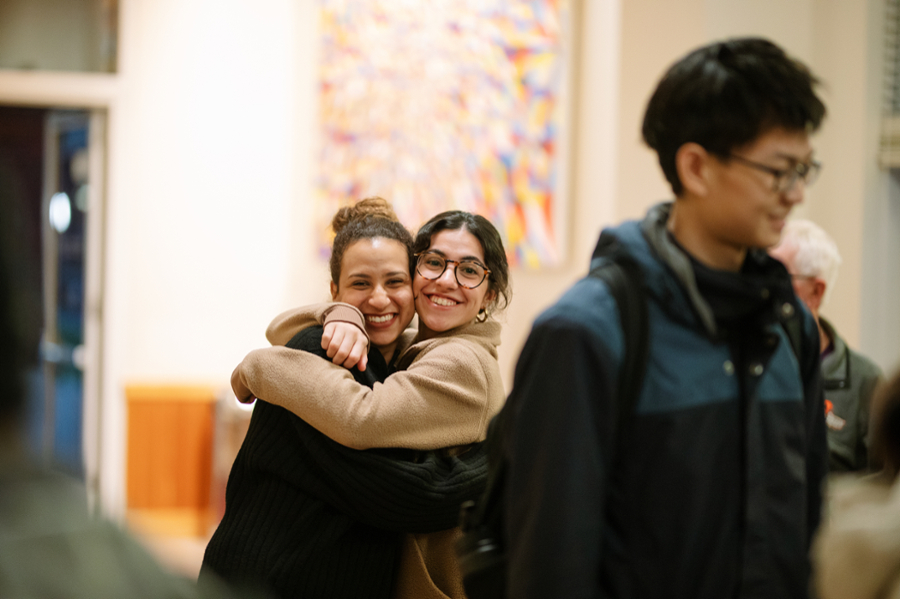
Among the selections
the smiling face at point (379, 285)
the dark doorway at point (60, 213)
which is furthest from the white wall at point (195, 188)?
the smiling face at point (379, 285)

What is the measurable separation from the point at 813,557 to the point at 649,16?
3214mm

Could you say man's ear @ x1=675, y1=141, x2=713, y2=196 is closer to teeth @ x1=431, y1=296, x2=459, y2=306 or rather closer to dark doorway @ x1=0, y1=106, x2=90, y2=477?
teeth @ x1=431, y1=296, x2=459, y2=306

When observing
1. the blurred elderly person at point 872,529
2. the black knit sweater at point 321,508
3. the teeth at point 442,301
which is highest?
the teeth at point 442,301

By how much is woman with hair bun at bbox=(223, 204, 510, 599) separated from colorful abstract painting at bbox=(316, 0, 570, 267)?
2.98 metres

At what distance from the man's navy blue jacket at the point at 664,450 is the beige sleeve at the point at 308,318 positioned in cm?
57

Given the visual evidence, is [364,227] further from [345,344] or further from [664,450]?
[664,450]

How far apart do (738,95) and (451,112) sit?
3948 mm

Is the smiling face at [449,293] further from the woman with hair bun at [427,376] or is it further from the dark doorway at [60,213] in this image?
the dark doorway at [60,213]

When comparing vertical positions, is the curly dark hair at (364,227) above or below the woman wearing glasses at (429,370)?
above

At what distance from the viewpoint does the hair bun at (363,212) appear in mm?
2051

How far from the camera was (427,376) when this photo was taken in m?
1.71

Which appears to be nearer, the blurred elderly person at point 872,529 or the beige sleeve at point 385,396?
the blurred elderly person at point 872,529

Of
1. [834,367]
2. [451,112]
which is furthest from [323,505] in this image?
[451,112]

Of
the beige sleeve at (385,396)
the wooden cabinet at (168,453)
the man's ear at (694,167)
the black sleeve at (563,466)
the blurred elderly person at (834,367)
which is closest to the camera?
the black sleeve at (563,466)
